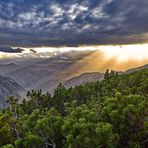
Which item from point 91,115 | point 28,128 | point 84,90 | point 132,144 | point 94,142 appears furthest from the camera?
point 84,90

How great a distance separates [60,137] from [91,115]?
6090 mm

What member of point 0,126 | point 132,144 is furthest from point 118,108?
point 0,126

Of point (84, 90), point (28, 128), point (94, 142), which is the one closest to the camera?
point (94, 142)

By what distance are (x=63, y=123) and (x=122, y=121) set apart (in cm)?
904

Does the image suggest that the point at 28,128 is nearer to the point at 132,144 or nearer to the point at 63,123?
the point at 63,123

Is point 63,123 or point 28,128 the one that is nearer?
point 63,123

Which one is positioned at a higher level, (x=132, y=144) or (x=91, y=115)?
(x=91, y=115)

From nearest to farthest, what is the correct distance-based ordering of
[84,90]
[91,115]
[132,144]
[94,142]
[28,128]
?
1. [94,142]
2. [132,144]
3. [91,115]
4. [28,128]
5. [84,90]

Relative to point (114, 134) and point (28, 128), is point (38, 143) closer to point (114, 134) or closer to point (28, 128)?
point (28, 128)

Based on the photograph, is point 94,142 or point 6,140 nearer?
point 94,142

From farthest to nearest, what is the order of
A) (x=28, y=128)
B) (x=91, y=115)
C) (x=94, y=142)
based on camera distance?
(x=28, y=128), (x=91, y=115), (x=94, y=142)

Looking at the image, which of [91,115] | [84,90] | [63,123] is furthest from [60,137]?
[84,90]

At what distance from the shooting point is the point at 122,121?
170 feet

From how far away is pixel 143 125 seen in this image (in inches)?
2029
